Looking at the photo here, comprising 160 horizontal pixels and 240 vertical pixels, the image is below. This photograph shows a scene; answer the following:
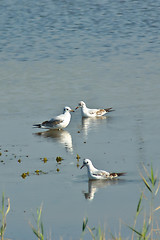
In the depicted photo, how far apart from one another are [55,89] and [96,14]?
21.4m

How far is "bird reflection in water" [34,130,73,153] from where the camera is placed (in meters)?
17.8

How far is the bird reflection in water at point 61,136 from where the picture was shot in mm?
17772

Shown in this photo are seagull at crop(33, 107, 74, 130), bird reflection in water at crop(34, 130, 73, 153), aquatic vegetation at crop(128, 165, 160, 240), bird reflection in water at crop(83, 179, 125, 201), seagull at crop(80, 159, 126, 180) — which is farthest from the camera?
seagull at crop(33, 107, 74, 130)

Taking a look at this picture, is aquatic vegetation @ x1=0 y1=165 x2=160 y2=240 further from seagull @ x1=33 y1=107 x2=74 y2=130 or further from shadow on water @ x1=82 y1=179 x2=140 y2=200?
seagull @ x1=33 y1=107 x2=74 y2=130

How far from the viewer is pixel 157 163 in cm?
1526

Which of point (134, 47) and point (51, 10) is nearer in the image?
point (134, 47)

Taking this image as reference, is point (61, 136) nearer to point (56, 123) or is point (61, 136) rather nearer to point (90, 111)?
point (56, 123)

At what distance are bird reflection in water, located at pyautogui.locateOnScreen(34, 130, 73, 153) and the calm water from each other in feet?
0.11

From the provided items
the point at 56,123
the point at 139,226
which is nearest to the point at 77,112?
the point at 56,123

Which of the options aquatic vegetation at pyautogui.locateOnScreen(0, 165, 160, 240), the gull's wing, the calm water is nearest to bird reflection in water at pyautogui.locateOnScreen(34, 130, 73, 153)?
the calm water

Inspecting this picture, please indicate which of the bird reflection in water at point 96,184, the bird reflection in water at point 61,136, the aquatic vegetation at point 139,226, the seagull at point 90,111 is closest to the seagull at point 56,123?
the bird reflection in water at point 61,136

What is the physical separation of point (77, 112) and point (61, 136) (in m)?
3.48

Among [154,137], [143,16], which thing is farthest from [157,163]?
[143,16]

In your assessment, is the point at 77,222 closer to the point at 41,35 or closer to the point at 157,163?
the point at 157,163
